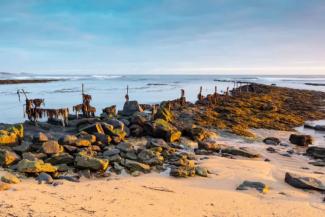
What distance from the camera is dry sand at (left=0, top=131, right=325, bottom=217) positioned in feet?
26.9

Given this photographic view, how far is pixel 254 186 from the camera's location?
10523 millimetres

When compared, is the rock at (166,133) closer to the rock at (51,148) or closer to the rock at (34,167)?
the rock at (51,148)

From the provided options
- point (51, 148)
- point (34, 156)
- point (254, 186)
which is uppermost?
point (51, 148)

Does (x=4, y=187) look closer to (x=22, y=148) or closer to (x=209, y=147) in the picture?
(x=22, y=148)

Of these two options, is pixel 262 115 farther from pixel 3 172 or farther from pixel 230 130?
pixel 3 172

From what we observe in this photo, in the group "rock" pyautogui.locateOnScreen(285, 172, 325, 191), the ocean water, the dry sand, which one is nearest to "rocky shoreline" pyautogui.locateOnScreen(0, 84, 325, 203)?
"rock" pyautogui.locateOnScreen(285, 172, 325, 191)

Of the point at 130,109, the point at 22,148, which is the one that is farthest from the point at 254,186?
the point at 130,109

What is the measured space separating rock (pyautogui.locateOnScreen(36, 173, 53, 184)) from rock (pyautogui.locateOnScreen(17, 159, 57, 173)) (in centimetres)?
39

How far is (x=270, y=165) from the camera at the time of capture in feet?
45.3

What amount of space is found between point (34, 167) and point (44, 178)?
0.71 m

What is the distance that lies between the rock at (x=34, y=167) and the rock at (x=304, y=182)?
→ 8.25 meters

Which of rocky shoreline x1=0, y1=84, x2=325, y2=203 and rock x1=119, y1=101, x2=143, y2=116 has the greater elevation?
rock x1=119, y1=101, x2=143, y2=116

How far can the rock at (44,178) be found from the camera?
33.6 feet

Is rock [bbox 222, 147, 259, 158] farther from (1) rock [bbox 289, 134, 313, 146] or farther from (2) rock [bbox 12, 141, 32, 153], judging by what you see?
(2) rock [bbox 12, 141, 32, 153]
